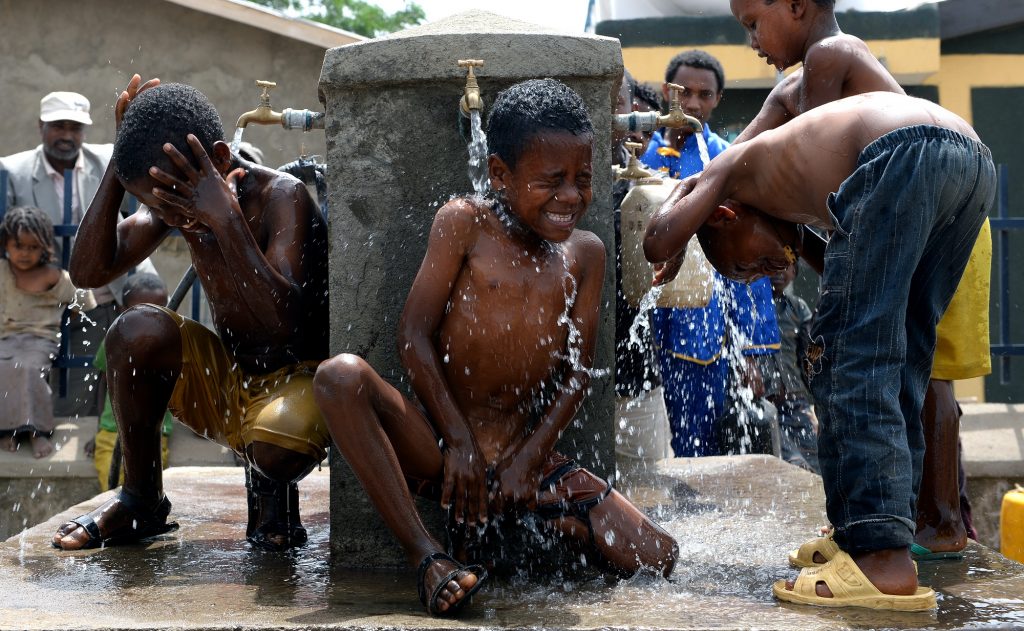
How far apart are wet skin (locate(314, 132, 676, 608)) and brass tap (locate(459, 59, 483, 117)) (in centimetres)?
15

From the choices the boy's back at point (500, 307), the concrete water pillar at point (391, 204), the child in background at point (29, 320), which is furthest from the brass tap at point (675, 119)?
the child in background at point (29, 320)

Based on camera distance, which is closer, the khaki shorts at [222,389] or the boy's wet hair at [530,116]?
the boy's wet hair at [530,116]

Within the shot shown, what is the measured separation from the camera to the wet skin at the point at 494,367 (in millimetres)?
2881

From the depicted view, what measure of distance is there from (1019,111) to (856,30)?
55.4 inches

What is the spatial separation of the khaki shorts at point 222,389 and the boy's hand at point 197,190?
0.45 metres

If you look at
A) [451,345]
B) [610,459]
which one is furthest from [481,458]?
[610,459]

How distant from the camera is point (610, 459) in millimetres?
3379

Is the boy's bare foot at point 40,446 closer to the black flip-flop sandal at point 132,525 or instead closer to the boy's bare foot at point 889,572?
the black flip-flop sandal at point 132,525

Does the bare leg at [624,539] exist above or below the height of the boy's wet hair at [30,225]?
below

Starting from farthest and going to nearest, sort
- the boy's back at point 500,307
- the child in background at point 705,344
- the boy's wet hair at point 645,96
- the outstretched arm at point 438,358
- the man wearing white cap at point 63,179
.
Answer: the man wearing white cap at point 63,179 < the boy's wet hair at point 645,96 < the child in background at point 705,344 < the boy's back at point 500,307 < the outstretched arm at point 438,358

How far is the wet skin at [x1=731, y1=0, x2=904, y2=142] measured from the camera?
3371 millimetres

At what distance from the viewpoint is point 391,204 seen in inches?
132

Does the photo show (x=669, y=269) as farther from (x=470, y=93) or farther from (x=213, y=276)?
(x=213, y=276)

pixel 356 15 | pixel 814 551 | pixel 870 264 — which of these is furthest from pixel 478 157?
pixel 356 15
